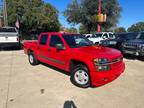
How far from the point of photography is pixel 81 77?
666 centimetres

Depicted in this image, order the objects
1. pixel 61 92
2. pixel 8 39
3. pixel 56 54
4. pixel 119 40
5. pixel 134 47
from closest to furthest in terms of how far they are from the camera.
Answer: pixel 61 92 < pixel 56 54 < pixel 134 47 < pixel 119 40 < pixel 8 39

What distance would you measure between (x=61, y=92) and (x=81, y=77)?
0.83 metres

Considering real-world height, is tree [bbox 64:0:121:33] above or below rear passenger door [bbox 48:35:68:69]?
above

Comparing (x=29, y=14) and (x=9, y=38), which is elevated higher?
(x=29, y=14)

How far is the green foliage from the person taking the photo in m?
37.3

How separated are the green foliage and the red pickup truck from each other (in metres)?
30.1

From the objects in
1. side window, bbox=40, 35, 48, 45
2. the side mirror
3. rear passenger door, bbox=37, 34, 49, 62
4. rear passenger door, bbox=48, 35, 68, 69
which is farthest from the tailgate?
the side mirror

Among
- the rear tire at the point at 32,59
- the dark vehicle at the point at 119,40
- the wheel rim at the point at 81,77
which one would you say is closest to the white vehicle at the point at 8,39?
the rear tire at the point at 32,59

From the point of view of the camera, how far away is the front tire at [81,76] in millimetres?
6484

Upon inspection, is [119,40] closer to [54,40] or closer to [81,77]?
[54,40]

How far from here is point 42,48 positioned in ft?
29.1

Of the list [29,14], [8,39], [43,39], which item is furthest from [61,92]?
[29,14]

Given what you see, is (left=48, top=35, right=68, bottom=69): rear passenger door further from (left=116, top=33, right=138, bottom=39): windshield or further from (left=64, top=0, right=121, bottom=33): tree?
(left=64, top=0, right=121, bottom=33): tree

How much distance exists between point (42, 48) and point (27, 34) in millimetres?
35185
